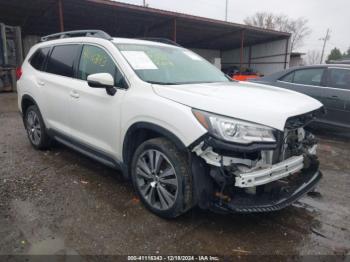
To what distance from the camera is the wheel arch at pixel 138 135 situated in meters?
2.72

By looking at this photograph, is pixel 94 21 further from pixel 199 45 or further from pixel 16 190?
pixel 16 190

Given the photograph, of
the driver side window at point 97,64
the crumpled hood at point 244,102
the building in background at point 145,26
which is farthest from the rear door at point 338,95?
the building in background at point 145,26

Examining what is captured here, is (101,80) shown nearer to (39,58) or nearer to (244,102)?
(244,102)

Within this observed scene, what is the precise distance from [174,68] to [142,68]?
0.48 meters

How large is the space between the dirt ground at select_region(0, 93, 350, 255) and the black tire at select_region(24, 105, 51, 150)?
2.42ft

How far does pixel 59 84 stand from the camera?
403cm

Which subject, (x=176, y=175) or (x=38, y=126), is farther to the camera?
(x=38, y=126)

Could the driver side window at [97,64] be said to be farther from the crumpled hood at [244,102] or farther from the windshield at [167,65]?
the crumpled hood at [244,102]

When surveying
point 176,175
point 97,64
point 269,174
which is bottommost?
point 176,175

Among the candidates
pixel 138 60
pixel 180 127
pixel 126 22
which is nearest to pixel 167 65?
pixel 138 60

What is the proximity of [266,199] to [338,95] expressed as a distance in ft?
13.5

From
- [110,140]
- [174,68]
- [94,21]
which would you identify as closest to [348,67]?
[174,68]

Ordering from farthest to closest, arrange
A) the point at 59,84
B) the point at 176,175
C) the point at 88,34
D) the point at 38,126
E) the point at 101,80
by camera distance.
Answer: the point at 38,126, the point at 59,84, the point at 88,34, the point at 101,80, the point at 176,175

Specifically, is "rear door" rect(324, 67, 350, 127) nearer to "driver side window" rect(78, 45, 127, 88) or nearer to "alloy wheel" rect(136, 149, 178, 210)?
"alloy wheel" rect(136, 149, 178, 210)
